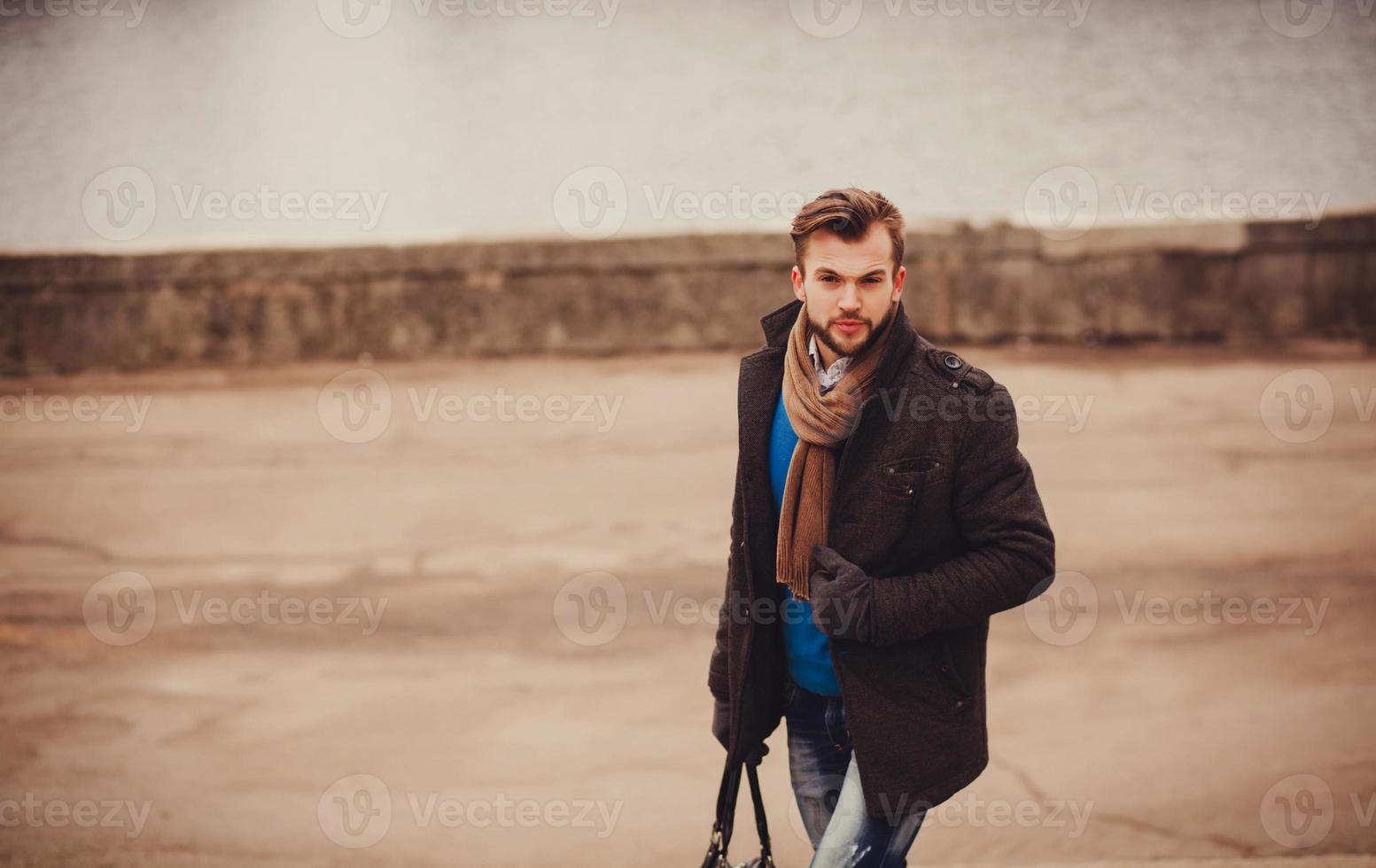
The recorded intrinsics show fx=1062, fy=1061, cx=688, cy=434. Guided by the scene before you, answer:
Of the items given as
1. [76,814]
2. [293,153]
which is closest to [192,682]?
[76,814]

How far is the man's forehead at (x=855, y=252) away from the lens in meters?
1.81

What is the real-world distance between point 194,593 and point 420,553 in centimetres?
106

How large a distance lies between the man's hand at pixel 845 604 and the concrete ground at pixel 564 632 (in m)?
1.54

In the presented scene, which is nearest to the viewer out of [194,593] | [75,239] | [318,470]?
[194,593]

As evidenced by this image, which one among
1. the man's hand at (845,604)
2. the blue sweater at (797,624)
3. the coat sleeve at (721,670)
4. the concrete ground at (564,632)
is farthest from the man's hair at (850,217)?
the concrete ground at (564,632)

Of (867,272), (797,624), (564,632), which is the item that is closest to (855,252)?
(867,272)

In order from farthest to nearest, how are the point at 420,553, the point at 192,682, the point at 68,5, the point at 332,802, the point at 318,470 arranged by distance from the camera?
1. the point at 68,5
2. the point at 318,470
3. the point at 420,553
4. the point at 192,682
5. the point at 332,802

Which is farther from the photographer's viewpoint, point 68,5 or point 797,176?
point 68,5

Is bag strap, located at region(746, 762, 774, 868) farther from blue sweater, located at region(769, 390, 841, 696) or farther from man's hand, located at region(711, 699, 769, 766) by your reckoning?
blue sweater, located at region(769, 390, 841, 696)

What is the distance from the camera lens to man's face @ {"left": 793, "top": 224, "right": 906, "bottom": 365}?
5.95ft

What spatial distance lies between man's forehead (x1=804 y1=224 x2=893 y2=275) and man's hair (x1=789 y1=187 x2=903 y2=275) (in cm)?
1

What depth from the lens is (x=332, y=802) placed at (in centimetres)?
341

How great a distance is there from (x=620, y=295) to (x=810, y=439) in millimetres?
6661

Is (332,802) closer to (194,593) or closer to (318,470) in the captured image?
(194,593)
